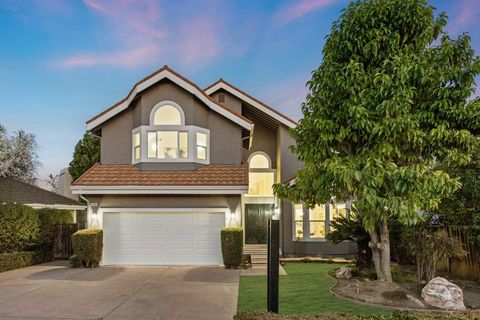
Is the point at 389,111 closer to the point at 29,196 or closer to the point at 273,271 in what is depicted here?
the point at 273,271

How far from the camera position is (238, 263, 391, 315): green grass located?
741 cm

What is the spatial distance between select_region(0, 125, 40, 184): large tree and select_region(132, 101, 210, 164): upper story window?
68.6ft

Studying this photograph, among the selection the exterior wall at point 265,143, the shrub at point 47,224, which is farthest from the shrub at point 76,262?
the exterior wall at point 265,143

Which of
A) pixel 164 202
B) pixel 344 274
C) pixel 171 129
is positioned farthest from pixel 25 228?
pixel 344 274

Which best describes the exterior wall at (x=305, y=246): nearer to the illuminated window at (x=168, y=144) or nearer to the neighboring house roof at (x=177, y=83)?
the neighboring house roof at (x=177, y=83)

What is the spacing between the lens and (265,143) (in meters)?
18.3

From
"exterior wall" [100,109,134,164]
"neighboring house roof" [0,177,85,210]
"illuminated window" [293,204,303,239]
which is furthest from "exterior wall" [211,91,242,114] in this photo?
"neighboring house roof" [0,177,85,210]

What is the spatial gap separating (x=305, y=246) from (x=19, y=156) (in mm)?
26176

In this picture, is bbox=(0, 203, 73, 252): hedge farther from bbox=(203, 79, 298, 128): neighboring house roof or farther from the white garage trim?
Result: bbox=(203, 79, 298, 128): neighboring house roof

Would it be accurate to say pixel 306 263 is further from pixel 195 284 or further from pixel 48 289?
pixel 48 289

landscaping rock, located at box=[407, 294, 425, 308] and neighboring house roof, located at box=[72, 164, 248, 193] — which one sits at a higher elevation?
neighboring house roof, located at box=[72, 164, 248, 193]

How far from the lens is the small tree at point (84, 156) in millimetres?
28344

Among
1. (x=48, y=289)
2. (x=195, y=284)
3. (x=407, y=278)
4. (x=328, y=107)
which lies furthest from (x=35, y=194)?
(x=407, y=278)

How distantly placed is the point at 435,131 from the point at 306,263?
825 cm
